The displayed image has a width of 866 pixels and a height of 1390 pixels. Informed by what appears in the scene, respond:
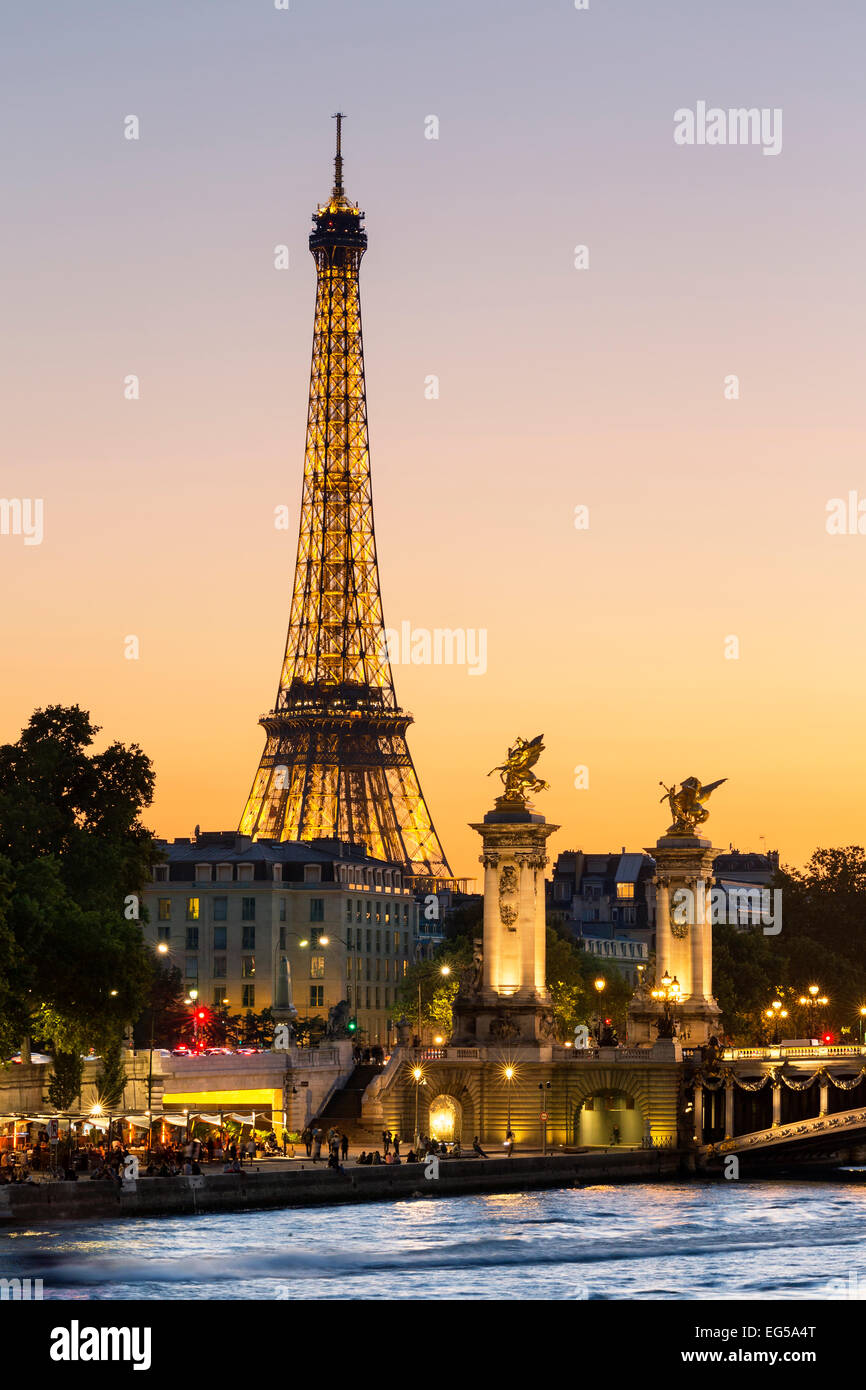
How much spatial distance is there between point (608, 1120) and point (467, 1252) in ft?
118

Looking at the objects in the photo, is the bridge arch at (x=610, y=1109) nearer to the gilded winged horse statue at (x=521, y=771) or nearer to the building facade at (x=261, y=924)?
the gilded winged horse statue at (x=521, y=771)

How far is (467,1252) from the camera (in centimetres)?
8006

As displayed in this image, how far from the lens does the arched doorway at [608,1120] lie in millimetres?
114512

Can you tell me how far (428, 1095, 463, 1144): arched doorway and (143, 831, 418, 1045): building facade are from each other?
52.2 meters

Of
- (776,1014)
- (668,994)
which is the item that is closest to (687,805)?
(668,994)

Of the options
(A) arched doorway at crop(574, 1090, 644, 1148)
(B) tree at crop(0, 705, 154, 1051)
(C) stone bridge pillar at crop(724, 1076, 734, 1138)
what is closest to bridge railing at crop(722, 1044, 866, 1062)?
(C) stone bridge pillar at crop(724, 1076, 734, 1138)

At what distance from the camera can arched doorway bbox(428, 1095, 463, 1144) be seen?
116 m

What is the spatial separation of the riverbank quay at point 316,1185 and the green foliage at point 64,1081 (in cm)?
964

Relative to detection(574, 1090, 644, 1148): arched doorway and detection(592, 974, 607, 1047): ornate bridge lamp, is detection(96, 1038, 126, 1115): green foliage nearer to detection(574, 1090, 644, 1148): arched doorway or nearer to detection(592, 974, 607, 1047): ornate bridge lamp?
detection(574, 1090, 644, 1148): arched doorway
